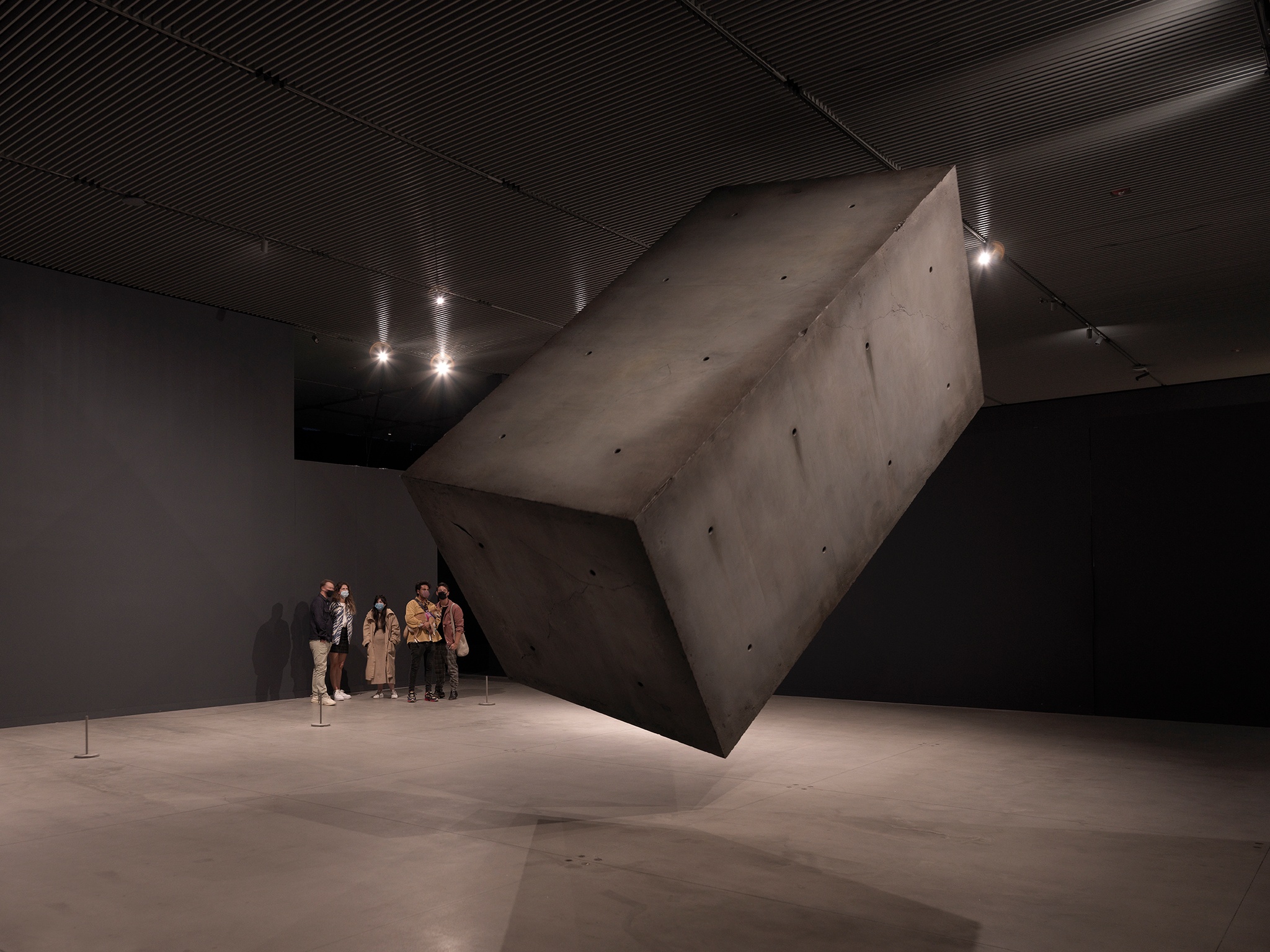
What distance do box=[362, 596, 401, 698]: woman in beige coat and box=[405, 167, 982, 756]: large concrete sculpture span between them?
8.22 meters

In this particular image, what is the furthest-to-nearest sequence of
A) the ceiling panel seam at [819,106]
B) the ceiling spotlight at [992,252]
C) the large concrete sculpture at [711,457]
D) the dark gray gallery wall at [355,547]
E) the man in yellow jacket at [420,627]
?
the dark gray gallery wall at [355,547]
the man in yellow jacket at [420,627]
the ceiling spotlight at [992,252]
the ceiling panel seam at [819,106]
the large concrete sculpture at [711,457]

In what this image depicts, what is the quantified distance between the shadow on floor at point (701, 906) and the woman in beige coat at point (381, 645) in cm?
815

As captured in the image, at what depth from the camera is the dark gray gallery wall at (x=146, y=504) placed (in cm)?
1059

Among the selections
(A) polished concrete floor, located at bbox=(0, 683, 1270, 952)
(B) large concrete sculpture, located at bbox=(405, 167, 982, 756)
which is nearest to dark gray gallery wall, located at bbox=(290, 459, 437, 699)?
(A) polished concrete floor, located at bbox=(0, 683, 1270, 952)

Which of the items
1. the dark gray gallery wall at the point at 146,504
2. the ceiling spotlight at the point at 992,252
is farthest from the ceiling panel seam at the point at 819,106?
the dark gray gallery wall at the point at 146,504

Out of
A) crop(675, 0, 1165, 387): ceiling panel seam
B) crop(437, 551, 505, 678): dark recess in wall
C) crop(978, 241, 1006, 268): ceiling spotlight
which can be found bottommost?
crop(437, 551, 505, 678): dark recess in wall

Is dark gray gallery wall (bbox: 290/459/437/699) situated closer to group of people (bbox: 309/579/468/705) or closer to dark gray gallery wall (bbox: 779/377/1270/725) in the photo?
group of people (bbox: 309/579/468/705)

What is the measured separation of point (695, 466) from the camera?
→ 13.9 ft

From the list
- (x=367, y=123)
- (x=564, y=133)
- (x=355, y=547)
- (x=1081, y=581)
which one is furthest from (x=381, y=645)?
(x=1081, y=581)

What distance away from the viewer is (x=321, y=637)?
1250 centimetres

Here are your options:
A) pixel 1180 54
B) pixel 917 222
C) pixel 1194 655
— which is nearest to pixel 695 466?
pixel 917 222

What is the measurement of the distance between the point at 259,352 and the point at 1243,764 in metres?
12.1

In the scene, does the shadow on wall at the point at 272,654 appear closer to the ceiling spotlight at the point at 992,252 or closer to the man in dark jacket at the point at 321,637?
the man in dark jacket at the point at 321,637

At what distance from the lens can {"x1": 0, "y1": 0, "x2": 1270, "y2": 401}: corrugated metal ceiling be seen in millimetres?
6219
